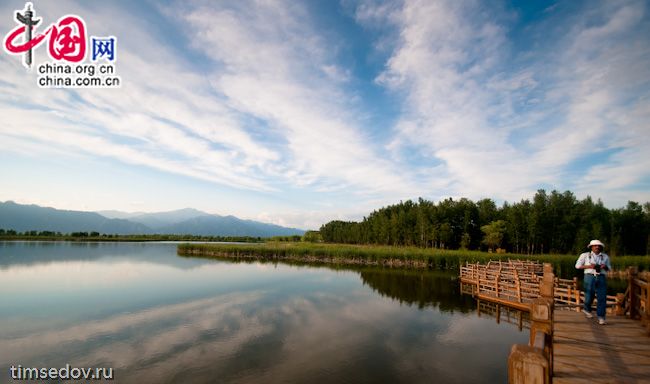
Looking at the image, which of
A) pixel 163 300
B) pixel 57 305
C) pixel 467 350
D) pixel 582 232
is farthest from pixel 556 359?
pixel 582 232

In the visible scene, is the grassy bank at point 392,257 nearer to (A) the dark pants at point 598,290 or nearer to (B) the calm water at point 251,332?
(B) the calm water at point 251,332

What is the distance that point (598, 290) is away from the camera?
10203 millimetres

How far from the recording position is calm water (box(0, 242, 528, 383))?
38.0 feet

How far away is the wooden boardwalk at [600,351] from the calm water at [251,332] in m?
3.56

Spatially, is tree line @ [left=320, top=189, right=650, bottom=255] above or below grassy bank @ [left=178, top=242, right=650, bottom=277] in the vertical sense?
above

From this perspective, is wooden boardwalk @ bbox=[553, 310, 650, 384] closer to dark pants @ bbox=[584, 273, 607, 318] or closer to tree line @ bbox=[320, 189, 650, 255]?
dark pants @ bbox=[584, 273, 607, 318]

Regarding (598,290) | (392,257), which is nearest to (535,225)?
(392,257)

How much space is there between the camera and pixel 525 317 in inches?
795

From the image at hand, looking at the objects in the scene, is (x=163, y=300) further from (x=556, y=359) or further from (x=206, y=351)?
(x=556, y=359)

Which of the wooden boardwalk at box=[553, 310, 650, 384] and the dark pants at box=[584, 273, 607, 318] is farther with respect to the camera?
the dark pants at box=[584, 273, 607, 318]

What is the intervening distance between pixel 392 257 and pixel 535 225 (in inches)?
1431

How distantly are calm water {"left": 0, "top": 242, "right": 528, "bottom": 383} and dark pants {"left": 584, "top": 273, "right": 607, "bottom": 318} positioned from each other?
4.24 meters

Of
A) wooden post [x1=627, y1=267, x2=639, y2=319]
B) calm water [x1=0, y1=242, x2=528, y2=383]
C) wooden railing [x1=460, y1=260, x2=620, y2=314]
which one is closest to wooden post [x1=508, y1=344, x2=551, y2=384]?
calm water [x1=0, y1=242, x2=528, y2=383]

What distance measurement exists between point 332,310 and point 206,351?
9424mm
